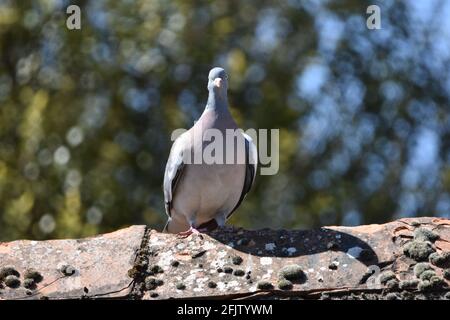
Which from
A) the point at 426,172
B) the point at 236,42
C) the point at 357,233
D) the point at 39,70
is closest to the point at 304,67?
the point at 236,42

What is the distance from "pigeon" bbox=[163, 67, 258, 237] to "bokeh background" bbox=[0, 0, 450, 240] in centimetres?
509

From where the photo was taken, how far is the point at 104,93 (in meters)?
19.0

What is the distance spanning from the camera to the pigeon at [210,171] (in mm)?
10562

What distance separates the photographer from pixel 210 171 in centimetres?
1059

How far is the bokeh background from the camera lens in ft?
56.0

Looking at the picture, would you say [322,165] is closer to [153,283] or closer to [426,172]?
[426,172]

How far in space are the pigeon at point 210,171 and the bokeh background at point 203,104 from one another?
509 cm

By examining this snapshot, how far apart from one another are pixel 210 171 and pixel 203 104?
756 centimetres
